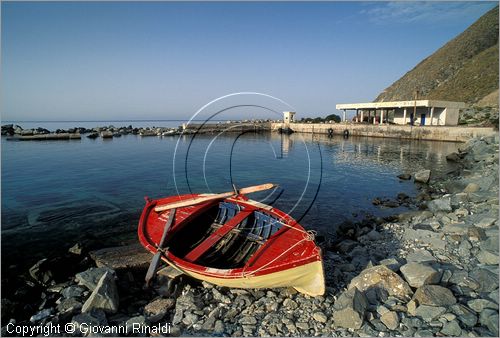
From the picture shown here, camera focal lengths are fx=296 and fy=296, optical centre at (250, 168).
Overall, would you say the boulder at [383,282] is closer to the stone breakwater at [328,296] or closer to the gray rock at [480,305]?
the stone breakwater at [328,296]

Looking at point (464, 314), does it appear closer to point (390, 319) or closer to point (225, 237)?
point (390, 319)

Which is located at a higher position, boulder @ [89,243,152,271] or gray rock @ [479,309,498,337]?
gray rock @ [479,309,498,337]

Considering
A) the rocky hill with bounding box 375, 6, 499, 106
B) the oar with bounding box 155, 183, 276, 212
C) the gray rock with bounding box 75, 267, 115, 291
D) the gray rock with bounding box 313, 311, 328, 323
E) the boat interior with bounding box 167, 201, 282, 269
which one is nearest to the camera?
the gray rock with bounding box 313, 311, 328, 323

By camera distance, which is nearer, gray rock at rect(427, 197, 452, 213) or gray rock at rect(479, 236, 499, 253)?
gray rock at rect(479, 236, 499, 253)

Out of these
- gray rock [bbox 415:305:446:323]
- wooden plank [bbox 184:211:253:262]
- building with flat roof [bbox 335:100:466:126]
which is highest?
building with flat roof [bbox 335:100:466:126]

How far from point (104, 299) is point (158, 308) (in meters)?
1.52

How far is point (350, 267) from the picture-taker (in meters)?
10.4

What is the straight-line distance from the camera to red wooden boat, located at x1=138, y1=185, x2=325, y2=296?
8375 mm

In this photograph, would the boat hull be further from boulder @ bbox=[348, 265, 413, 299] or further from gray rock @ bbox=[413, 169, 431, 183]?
gray rock @ bbox=[413, 169, 431, 183]

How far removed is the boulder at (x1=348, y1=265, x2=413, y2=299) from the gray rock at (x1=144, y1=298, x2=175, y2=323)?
5331 mm

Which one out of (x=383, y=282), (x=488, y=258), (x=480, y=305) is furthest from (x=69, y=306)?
(x=488, y=258)

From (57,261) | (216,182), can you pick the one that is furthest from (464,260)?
(216,182)

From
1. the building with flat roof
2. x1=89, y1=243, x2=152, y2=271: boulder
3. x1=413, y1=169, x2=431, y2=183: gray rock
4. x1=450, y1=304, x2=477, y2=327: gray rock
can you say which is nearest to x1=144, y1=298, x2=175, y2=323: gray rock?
x1=89, y1=243, x2=152, y2=271: boulder

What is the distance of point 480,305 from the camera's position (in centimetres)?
739
